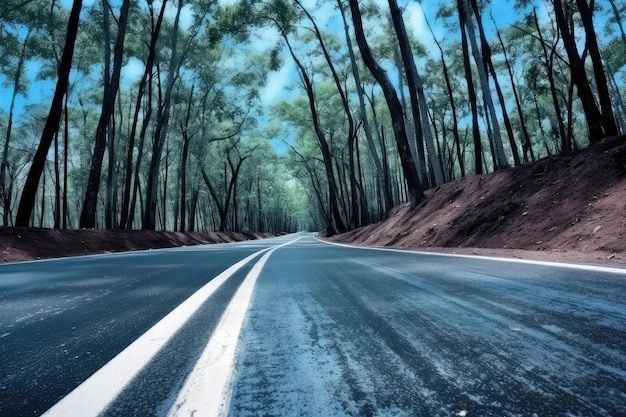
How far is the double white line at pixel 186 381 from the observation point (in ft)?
3.14

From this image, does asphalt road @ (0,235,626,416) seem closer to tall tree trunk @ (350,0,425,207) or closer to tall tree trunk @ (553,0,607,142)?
tall tree trunk @ (553,0,607,142)

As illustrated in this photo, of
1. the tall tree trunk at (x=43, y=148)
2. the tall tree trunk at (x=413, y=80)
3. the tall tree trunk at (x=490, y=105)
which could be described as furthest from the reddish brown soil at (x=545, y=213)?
the tall tree trunk at (x=43, y=148)

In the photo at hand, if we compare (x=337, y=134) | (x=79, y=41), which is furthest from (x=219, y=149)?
(x=79, y=41)

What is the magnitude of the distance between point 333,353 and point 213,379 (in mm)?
446

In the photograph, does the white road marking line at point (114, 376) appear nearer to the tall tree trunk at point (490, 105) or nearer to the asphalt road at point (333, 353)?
the asphalt road at point (333, 353)

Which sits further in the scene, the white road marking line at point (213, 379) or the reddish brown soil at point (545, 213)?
the reddish brown soil at point (545, 213)

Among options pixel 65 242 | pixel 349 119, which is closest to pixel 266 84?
pixel 349 119

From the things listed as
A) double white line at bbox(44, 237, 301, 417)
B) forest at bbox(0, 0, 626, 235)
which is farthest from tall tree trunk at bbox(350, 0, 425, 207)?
double white line at bbox(44, 237, 301, 417)

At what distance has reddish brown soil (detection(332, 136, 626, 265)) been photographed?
5863 millimetres

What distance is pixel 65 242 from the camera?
1312 cm

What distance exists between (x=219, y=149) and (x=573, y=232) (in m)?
39.9

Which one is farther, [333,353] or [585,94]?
[585,94]

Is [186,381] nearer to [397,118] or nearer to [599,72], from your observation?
[397,118]

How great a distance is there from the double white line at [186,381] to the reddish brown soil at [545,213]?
475cm
